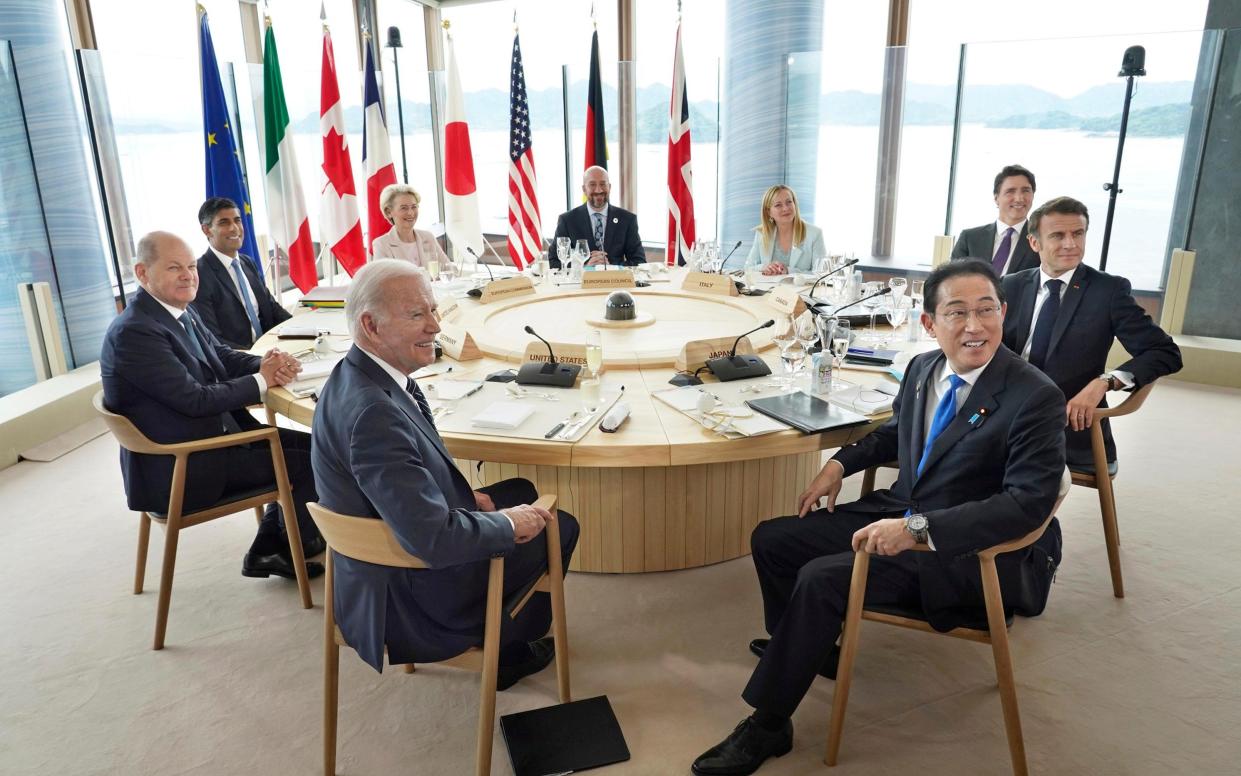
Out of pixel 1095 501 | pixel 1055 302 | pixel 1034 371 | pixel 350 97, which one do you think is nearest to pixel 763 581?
pixel 1034 371

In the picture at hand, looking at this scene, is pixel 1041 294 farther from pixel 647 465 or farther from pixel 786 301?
pixel 647 465

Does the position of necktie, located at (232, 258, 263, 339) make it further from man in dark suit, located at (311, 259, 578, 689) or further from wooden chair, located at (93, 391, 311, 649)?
man in dark suit, located at (311, 259, 578, 689)

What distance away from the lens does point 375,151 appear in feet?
22.5

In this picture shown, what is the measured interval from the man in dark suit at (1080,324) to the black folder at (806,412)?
0.91 metres

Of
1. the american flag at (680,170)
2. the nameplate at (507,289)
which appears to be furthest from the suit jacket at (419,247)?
the american flag at (680,170)

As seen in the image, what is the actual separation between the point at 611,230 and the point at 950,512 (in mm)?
4368

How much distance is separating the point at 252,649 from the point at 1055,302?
10.9 feet

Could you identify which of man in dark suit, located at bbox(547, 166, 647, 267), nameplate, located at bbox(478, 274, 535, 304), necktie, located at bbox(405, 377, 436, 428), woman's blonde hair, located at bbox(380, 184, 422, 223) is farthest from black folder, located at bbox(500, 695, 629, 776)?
man in dark suit, located at bbox(547, 166, 647, 267)

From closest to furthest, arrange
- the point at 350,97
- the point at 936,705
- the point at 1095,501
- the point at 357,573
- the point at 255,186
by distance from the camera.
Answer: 1. the point at 357,573
2. the point at 936,705
3. the point at 1095,501
4. the point at 255,186
5. the point at 350,97

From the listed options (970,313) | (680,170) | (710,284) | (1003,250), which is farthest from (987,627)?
(680,170)

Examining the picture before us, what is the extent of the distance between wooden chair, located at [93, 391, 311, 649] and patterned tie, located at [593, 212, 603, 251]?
3494mm

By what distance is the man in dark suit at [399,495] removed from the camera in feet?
6.39

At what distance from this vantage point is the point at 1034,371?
89.1 inches

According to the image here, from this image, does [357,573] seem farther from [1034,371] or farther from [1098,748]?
[1098,748]
